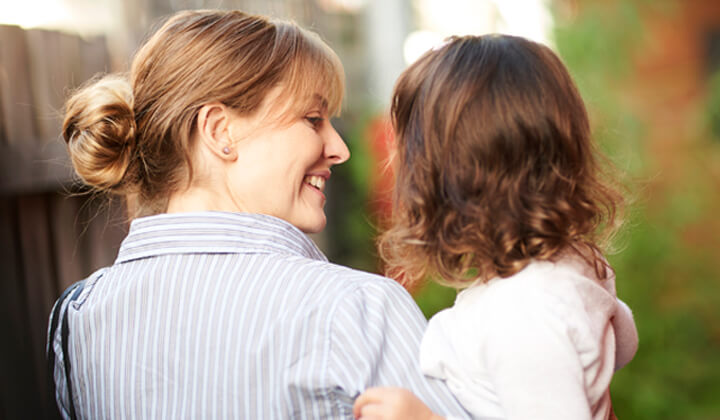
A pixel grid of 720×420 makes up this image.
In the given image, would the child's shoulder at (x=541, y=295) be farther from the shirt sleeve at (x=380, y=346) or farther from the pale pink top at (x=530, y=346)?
the shirt sleeve at (x=380, y=346)

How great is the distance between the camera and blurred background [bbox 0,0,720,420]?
7.47 ft

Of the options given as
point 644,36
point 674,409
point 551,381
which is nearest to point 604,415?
point 551,381

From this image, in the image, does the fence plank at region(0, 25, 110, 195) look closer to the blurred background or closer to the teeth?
the blurred background

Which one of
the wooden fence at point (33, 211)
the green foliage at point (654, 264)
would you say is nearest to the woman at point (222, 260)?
the wooden fence at point (33, 211)

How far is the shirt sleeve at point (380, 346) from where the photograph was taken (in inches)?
42.9

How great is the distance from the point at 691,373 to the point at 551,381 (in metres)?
2.51

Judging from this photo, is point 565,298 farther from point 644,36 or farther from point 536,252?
point 644,36

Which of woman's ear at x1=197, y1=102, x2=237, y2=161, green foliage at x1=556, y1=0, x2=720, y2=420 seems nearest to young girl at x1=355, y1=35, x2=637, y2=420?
woman's ear at x1=197, y1=102, x2=237, y2=161

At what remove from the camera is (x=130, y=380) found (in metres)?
1.21

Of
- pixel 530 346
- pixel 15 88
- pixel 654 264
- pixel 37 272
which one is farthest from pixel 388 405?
pixel 654 264

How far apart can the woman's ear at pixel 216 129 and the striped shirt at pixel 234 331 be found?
0.20 meters

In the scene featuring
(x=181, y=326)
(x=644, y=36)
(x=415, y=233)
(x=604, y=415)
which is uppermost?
(x=644, y=36)

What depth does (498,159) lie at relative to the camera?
124 centimetres

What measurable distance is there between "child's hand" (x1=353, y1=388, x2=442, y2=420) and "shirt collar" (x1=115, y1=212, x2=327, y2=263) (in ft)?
1.10
